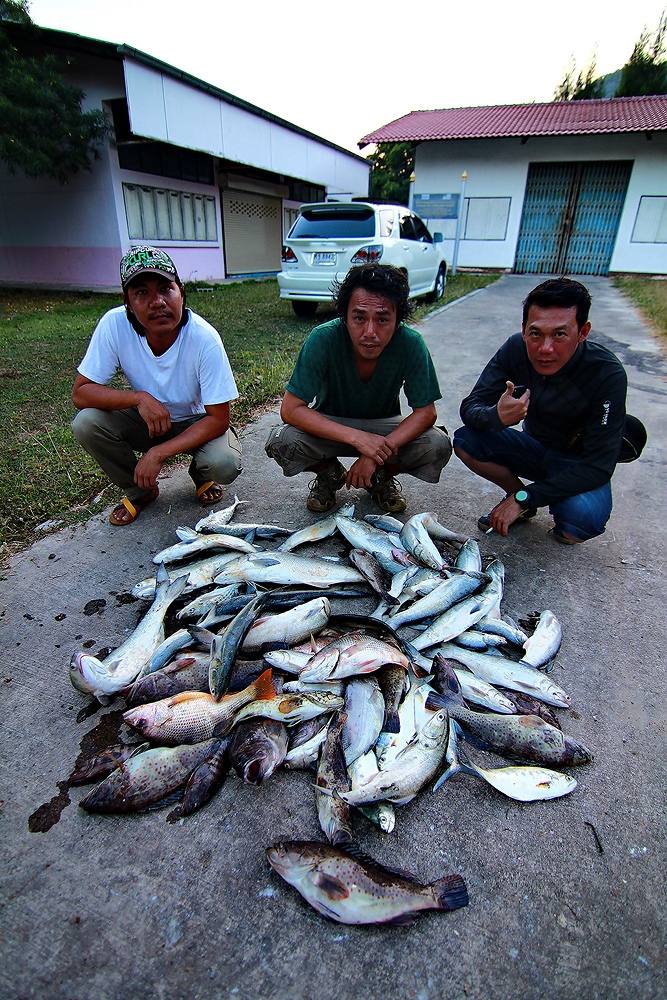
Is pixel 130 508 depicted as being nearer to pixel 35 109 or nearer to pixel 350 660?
pixel 350 660

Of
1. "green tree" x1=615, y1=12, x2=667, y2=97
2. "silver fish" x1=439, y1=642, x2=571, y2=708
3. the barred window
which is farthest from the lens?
"green tree" x1=615, y1=12, x2=667, y2=97

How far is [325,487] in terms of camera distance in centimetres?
349

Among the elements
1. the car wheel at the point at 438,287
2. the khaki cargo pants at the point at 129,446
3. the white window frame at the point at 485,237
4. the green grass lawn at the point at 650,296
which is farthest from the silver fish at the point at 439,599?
→ the white window frame at the point at 485,237

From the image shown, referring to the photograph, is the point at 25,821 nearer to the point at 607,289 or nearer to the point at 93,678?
the point at 93,678

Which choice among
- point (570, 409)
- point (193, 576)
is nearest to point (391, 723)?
point (193, 576)

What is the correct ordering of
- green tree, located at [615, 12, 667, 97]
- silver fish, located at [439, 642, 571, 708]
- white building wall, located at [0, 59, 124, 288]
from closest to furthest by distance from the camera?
silver fish, located at [439, 642, 571, 708] < white building wall, located at [0, 59, 124, 288] < green tree, located at [615, 12, 667, 97]

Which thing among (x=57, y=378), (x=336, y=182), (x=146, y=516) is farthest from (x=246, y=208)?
(x=146, y=516)

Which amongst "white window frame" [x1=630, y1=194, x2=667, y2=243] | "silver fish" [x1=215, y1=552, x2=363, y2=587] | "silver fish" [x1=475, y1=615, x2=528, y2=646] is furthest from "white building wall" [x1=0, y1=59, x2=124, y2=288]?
"white window frame" [x1=630, y1=194, x2=667, y2=243]

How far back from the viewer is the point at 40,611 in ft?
8.30

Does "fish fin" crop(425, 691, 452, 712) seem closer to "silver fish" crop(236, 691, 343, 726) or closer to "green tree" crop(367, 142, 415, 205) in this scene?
"silver fish" crop(236, 691, 343, 726)

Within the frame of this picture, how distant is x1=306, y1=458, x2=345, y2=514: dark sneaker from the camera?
3.45 metres

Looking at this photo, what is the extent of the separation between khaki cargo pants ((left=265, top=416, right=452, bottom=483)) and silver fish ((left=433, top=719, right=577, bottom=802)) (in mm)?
1769

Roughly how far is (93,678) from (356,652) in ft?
3.17

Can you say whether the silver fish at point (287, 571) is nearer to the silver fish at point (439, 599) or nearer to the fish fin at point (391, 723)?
the silver fish at point (439, 599)
